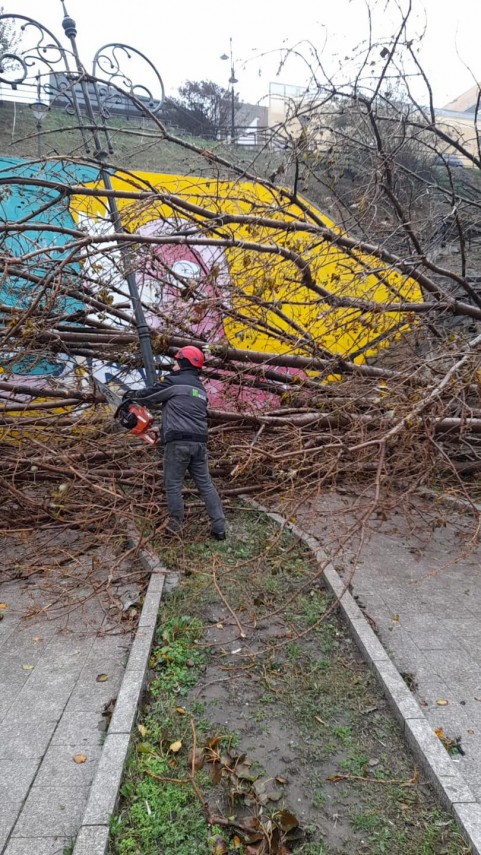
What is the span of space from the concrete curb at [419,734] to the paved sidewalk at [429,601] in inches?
5.9

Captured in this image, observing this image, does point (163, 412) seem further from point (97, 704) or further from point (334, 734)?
point (334, 734)

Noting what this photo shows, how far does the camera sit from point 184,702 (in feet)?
10.3

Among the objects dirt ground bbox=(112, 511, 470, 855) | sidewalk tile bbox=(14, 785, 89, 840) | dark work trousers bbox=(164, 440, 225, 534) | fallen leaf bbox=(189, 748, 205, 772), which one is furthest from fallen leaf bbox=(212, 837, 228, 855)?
dark work trousers bbox=(164, 440, 225, 534)

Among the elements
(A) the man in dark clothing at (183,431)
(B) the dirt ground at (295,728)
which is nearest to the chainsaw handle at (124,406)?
(A) the man in dark clothing at (183,431)

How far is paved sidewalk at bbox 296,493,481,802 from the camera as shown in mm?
3045

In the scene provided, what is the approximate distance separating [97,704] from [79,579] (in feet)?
5.77

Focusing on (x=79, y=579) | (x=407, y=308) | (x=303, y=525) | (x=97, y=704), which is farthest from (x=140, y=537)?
(x=407, y=308)

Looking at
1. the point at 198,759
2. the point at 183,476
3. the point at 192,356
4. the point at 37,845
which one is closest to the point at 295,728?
the point at 198,759

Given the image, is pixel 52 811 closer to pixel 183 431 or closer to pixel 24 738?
pixel 24 738

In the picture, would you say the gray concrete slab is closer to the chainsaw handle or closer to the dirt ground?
the dirt ground

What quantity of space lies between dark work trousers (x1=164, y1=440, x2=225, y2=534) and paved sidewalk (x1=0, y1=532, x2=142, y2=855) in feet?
2.30

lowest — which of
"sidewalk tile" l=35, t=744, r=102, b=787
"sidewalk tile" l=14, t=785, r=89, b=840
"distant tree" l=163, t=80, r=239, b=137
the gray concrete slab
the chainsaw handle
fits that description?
"sidewalk tile" l=35, t=744, r=102, b=787

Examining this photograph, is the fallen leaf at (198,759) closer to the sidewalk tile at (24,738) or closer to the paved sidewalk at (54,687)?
the paved sidewalk at (54,687)

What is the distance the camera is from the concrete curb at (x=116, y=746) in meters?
2.17
